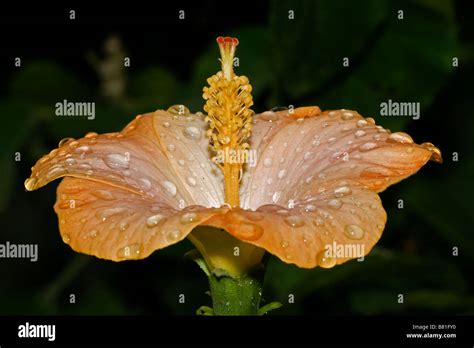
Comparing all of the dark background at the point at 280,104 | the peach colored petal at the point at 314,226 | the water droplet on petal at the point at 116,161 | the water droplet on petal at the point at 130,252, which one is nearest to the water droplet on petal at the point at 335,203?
the peach colored petal at the point at 314,226

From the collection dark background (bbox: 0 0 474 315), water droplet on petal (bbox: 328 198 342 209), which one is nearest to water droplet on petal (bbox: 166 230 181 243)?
water droplet on petal (bbox: 328 198 342 209)

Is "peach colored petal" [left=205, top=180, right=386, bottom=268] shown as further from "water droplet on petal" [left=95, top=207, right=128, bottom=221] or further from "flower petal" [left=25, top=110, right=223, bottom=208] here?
"flower petal" [left=25, top=110, right=223, bottom=208]

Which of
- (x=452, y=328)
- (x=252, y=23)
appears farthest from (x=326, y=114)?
(x=252, y=23)

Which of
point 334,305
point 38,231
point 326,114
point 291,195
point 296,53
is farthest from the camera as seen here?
point 38,231

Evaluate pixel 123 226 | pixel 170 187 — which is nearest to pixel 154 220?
pixel 123 226

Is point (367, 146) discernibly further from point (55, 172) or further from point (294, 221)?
point (55, 172)

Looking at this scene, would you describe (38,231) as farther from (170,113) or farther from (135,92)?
(170,113)
